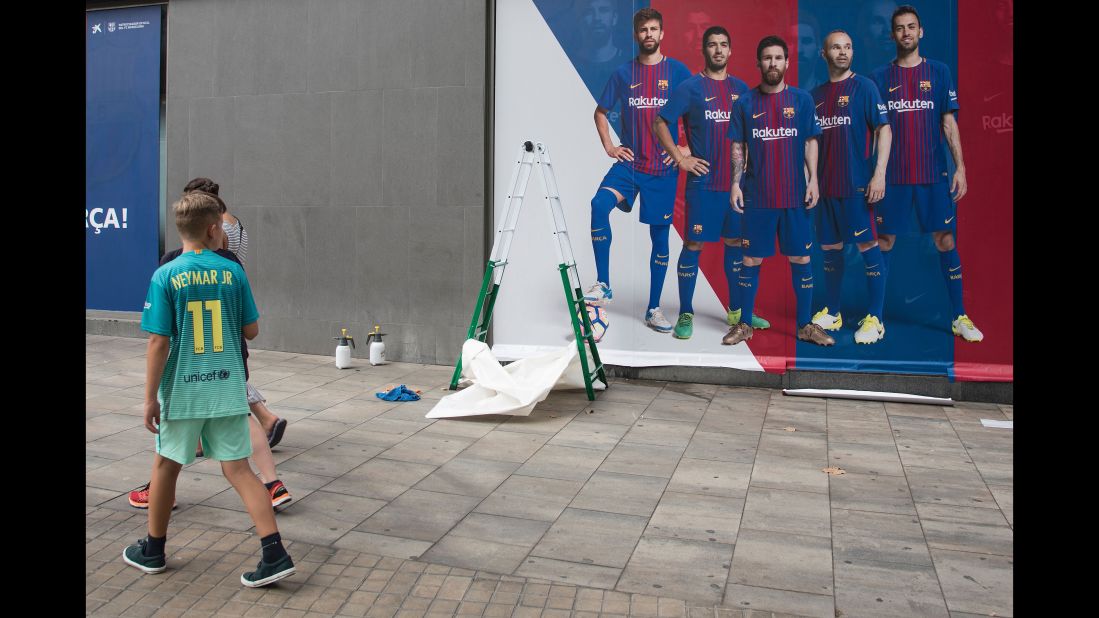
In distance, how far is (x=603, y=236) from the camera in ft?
31.5

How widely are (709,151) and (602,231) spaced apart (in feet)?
4.39

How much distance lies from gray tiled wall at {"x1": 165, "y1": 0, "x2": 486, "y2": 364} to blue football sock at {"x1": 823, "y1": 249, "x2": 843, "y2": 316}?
11.6 ft

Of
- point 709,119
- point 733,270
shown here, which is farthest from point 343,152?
point 733,270

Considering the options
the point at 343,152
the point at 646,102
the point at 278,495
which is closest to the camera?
the point at 278,495

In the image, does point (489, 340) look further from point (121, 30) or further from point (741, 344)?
point (121, 30)

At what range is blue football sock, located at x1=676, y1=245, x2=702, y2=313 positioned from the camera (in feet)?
30.8

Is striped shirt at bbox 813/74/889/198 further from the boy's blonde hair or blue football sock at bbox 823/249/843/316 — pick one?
the boy's blonde hair

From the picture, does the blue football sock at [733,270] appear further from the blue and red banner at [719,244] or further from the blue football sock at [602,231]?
the blue football sock at [602,231]

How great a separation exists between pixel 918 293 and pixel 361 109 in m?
6.13

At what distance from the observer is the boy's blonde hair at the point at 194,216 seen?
4.21 m

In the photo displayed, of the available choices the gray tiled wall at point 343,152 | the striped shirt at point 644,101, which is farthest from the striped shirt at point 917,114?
the gray tiled wall at point 343,152

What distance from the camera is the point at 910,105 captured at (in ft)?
28.5

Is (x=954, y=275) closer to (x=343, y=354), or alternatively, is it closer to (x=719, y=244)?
(x=719, y=244)

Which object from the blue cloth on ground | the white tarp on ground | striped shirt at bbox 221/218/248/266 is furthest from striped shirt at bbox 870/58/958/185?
striped shirt at bbox 221/218/248/266
